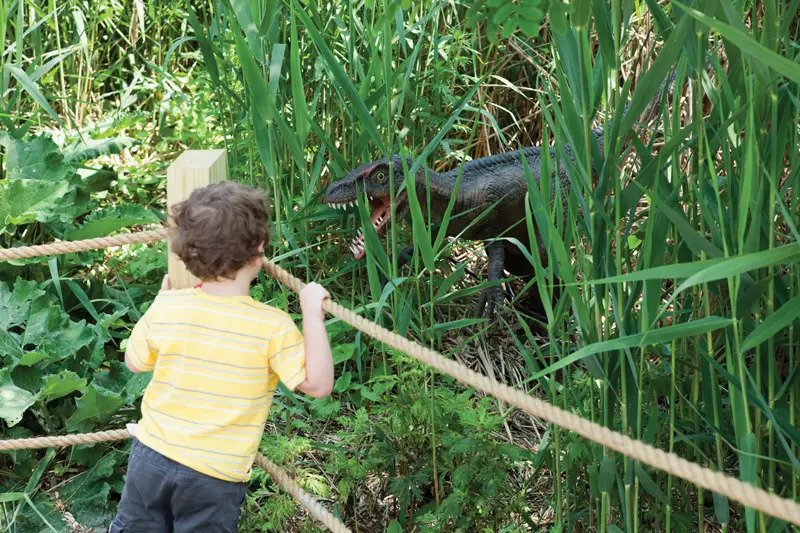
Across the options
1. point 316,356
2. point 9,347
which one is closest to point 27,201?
point 9,347

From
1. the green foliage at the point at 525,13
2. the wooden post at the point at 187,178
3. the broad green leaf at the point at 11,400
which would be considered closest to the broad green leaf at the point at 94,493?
the broad green leaf at the point at 11,400

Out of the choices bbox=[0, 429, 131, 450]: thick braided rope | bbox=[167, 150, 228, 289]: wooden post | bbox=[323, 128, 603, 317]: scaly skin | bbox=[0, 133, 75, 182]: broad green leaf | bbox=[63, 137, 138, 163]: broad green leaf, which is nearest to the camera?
bbox=[167, 150, 228, 289]: wooden post

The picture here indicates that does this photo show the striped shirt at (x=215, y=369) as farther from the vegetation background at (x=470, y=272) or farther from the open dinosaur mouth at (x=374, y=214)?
the open dinosaur mouth at (x=374, y=214)

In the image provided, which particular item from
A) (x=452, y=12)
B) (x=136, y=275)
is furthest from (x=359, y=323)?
(x=452, y=12)

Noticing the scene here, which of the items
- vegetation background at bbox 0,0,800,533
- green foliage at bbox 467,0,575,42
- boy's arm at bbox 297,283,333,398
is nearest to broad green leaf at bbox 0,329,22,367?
vegetation background at bbox 0,0,800,533

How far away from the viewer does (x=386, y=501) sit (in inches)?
96.0

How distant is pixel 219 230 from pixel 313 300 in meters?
0.21

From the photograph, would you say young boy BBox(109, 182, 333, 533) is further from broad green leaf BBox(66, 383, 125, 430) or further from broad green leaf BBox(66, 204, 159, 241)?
broad green leaf BBox(66, 204, 159, 241)

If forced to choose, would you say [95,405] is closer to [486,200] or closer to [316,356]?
[316,356]

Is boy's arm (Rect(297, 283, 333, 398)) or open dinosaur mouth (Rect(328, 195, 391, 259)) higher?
boy's arm (Rect(297, 283, 333, 398))

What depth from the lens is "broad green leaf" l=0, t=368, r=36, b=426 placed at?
248 cm

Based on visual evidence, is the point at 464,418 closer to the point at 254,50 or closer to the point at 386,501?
the point at 386,501

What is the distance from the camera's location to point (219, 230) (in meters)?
1.65

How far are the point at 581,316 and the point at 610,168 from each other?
275 mm
